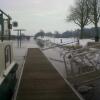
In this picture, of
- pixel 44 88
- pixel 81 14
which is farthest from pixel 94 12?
pixel 44 88

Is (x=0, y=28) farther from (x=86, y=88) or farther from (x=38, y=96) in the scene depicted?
(x=86, y=88)

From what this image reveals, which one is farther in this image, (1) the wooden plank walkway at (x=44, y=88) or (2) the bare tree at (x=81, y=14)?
(2) the bare tree at (x=81, y=14)

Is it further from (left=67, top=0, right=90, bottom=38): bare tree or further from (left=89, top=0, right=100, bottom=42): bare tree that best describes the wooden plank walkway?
(left=67, top=0, right=90, bottom=38): bare tree

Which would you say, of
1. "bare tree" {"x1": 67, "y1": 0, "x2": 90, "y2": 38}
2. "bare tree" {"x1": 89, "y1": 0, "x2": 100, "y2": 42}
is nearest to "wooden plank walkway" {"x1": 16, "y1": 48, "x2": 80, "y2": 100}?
"bare tree" {"x1": 89, "y1": 0, "x2": 100, "y2": 42}

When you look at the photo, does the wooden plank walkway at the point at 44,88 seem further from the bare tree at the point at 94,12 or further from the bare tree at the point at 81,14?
the bare tree at the point at 81,14

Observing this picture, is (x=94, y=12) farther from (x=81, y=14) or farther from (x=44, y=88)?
(x=44, y=88)

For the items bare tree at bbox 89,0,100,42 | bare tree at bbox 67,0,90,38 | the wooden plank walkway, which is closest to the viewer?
the wooden plank walkway

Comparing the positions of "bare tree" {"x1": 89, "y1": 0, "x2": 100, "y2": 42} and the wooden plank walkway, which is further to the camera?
"bare tree" {"x1": 89, "y1": 0, "x2": 100, "y2": 42}

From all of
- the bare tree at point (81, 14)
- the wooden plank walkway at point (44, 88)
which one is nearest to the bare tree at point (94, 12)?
the bare tree at point (81, 14)

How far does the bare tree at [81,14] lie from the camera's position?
40656mm

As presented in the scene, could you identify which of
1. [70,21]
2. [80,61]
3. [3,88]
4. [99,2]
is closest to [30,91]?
[3,88]

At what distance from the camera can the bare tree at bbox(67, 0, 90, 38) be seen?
40.7 m

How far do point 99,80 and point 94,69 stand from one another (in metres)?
0.43

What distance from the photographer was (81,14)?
41969mm
